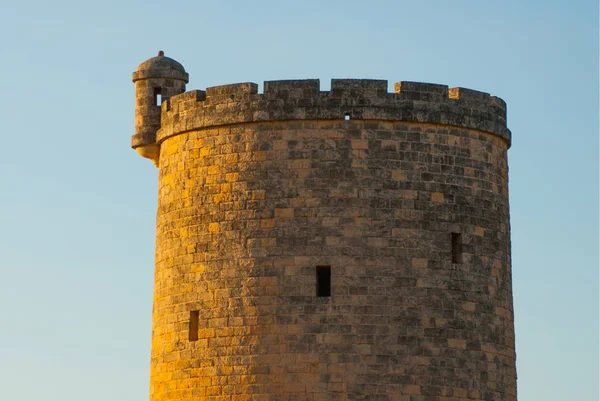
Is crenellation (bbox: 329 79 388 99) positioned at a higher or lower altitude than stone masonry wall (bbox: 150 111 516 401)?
higher

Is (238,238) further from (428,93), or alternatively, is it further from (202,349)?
(428,93)

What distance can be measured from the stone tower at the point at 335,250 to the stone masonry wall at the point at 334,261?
3 centimetres

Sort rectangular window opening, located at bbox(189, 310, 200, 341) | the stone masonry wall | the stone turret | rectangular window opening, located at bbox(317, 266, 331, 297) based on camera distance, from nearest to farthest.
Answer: the stone masonry wall
rectangular window opening, located at bbox(317, 266, 331, 297)
rectangular window opening, located at bbox(189, 310, 200, 341)
the stone turret

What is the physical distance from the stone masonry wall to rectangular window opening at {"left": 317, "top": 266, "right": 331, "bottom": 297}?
0.13 m

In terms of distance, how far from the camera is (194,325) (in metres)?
33.0

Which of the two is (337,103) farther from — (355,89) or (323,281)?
(323,281)

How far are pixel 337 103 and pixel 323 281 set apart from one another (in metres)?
3.26

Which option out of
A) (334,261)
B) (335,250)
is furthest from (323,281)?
(335,250)

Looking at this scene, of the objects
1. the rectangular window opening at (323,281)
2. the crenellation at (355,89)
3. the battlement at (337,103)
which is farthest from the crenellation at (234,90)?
the rectangular window opening at (323,281)

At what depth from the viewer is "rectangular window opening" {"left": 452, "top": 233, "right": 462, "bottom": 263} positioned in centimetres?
3303

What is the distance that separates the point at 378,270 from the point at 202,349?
3511 millimetres

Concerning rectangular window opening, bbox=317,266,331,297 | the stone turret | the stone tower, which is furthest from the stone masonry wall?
the stone turret

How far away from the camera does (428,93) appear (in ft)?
109

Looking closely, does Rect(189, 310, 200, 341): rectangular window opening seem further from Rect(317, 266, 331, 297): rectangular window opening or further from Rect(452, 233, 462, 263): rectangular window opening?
Rect(452, 233, 462, 263): rectangular window opening
